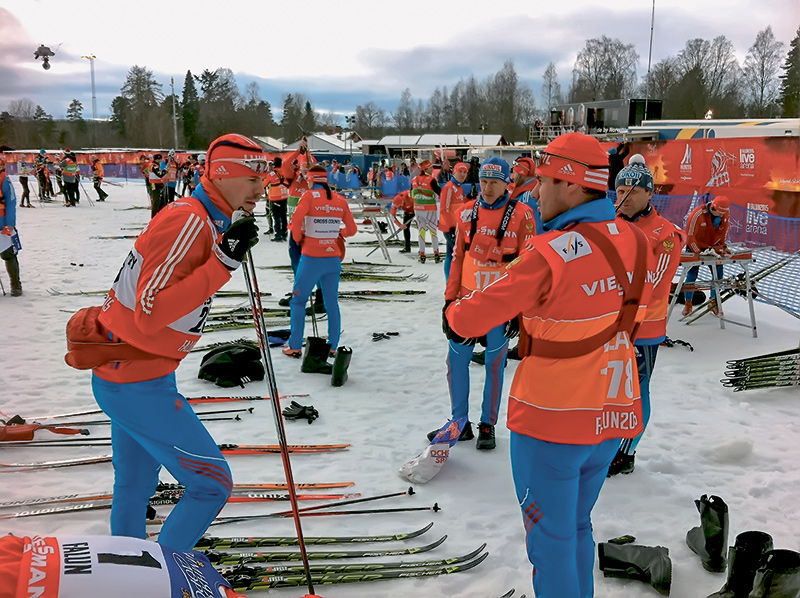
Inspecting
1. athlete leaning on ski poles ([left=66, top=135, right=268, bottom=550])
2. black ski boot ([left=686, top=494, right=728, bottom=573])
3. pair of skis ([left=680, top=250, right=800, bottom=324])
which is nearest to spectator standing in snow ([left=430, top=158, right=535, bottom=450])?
black ski boot ([left=686, top=494, right=728, bottom=573])

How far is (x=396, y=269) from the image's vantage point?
13.4m

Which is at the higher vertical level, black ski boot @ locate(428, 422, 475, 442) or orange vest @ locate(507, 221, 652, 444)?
orange vest @ locate(507, 221, 652, 444)

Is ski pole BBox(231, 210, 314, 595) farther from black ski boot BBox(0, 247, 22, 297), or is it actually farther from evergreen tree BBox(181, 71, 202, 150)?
evergreen tree BBox(181, 71, 202, 150)

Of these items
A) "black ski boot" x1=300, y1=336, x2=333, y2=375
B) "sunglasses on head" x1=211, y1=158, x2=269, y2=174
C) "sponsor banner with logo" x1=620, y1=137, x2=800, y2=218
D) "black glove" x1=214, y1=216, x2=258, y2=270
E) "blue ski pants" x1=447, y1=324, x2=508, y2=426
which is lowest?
"black ski boot" x1=300, y1=336, x2=333, y2=375

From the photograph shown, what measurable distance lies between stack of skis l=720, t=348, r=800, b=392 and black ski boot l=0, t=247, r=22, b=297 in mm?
10485

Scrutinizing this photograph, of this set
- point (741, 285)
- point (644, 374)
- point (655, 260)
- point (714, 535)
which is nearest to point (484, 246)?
point (655, 260)

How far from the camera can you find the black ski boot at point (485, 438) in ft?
16.3

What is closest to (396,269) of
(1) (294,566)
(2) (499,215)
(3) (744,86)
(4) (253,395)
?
(4) (253,395)

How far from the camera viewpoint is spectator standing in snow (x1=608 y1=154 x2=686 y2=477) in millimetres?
4438

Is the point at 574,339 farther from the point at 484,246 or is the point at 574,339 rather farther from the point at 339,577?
the point at 484,246

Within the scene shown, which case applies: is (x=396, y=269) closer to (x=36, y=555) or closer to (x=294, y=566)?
(x=294, y=566)

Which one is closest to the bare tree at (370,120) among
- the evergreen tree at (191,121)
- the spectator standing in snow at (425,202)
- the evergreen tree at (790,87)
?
the evergreen tree at (191,121)

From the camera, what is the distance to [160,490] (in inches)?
162

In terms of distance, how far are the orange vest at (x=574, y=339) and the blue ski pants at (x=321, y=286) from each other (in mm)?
4620
